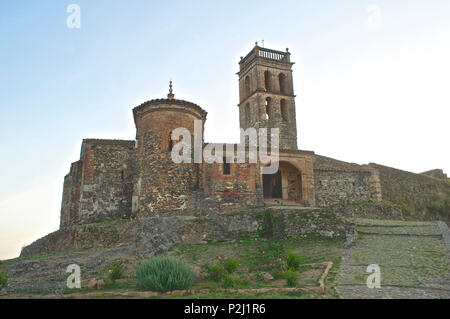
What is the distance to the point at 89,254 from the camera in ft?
49.2

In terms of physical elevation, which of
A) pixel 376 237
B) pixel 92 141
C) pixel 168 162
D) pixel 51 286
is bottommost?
pixel 51 286

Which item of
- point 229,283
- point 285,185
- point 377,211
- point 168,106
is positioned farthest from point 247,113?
point 229,283

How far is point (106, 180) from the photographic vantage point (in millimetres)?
21000

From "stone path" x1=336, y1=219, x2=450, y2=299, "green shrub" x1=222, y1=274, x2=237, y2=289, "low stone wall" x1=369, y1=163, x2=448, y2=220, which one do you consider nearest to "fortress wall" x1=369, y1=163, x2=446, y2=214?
"low stone wall" x1=369, y1=163, x2=448, y2=220

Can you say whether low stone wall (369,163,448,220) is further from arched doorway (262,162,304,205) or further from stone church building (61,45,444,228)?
arched doorway (262,162,304,205)

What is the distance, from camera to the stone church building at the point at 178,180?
18344 mm

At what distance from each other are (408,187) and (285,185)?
12.0 m

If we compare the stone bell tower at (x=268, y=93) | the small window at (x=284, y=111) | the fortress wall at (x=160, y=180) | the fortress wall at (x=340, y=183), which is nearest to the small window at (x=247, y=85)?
the stone bell tower at (x=268, y=93)

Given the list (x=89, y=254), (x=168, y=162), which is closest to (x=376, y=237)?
(x=168, y=162)

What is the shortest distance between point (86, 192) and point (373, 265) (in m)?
15.9

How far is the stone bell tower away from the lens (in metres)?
29.8

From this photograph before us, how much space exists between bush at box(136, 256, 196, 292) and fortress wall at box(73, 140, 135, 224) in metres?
11.6

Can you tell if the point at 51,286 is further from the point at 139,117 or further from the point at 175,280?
the point at 139,117

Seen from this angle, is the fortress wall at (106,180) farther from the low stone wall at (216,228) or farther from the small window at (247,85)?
the small window at (247,85)
